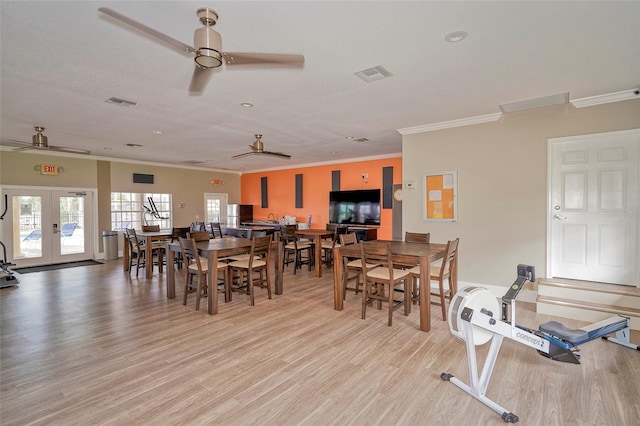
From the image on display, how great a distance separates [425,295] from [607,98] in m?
3.18

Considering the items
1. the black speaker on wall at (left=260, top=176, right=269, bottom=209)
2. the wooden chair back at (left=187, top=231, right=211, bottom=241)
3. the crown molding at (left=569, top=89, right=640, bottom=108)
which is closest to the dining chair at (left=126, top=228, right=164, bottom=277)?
the wooden chair back at (left=187, top=231, right=211, bottom=241)

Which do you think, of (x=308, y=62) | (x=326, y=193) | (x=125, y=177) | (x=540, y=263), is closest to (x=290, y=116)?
(x=308, y=62)

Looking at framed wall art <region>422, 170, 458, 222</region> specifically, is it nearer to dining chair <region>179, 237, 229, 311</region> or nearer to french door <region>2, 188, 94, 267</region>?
dining chair <region>179, 237, 229, 311</region>

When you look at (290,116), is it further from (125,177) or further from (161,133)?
(125,177)

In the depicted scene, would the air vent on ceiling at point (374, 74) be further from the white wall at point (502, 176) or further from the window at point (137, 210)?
the window at point (137, 210)

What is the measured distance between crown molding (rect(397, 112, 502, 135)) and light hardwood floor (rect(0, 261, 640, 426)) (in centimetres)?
262

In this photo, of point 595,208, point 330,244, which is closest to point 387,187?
point 330,244

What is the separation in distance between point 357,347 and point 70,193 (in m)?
8.20

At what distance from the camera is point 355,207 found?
8430mm

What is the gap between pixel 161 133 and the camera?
18.4ft

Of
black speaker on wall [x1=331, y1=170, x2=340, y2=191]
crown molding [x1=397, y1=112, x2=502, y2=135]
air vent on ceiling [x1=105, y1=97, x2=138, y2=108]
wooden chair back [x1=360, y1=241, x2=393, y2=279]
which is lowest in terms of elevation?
wooden chair back [x1=360, y1=241, x2=393, y2=279]

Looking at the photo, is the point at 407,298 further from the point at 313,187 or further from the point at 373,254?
the point at 313,187

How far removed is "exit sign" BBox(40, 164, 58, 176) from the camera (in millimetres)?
7332

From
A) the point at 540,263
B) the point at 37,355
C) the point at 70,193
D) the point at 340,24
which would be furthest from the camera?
the point at 70,193
